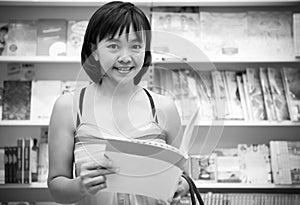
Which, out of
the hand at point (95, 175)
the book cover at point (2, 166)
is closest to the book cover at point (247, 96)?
the book cover at point (2, 166)

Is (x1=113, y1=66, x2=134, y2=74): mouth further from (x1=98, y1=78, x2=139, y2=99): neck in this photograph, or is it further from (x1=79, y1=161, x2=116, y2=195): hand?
(x1=79, y1=161, x2=116, y2=195): hand

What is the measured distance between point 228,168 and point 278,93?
0.47m

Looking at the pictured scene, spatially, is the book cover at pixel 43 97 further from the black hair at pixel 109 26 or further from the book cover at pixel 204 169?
the black hair at pixel 109 26

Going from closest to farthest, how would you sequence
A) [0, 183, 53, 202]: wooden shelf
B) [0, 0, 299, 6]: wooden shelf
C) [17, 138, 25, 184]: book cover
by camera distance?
1. [17, 138, 25, 184]: book cover
2. [0, 0, 299, 6]: wooden shelf
3. [0, 183, 53, 202]: wooden shelf

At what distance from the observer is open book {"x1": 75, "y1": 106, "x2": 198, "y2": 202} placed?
2.81 ft

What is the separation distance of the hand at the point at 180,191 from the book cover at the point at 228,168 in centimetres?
137

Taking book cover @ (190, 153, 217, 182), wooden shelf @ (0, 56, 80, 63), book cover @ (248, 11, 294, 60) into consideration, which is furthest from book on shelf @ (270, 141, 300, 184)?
wooden shelf @ (0, 56, 80, 63)

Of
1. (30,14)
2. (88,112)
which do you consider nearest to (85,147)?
(88,112)

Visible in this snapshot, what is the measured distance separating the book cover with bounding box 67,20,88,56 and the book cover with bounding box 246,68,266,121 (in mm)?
915

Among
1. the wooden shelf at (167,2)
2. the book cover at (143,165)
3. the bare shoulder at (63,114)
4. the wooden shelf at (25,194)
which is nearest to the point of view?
the book cover at (143,165)

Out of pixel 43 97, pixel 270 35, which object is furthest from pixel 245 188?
pixel 43 97

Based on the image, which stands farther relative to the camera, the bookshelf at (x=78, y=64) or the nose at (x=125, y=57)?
the bookshelf at (x=78, y=64)

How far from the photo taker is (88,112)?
1.08m

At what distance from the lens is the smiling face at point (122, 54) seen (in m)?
0.97
